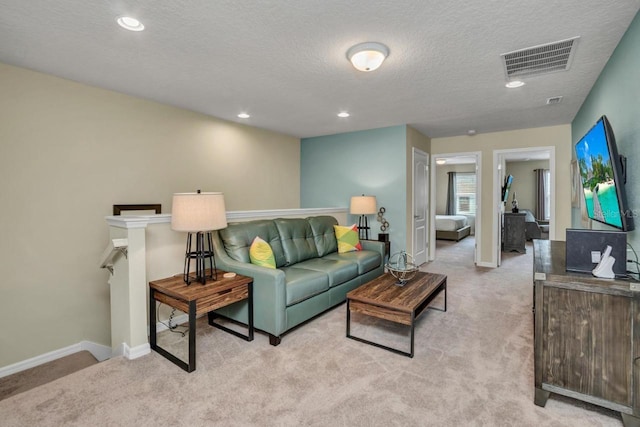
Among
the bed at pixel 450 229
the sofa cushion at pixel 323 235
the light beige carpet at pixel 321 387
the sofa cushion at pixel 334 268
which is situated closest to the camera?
the light beige carpet at pixel 321 387

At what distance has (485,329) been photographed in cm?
287

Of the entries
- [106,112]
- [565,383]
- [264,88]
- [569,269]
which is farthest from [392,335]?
[106,112]

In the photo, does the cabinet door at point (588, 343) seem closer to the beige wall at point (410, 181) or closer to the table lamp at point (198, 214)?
the table lamp at point (198, 214)

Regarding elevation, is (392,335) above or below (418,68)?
below

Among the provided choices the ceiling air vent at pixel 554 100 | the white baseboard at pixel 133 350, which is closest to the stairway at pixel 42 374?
the white baseboard at pixel 133 350

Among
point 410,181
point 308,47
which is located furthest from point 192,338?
point 410,181

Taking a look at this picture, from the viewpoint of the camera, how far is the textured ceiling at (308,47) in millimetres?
1807

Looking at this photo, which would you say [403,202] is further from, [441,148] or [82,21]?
[82,21]

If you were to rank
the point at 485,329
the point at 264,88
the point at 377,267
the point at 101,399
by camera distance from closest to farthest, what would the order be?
the point at 101,399, the point at 485,329, the point at 264,88, the point at 377,267

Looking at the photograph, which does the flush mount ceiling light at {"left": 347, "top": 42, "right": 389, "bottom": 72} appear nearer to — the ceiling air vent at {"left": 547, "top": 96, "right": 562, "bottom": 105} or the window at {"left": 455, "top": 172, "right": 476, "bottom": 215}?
the ceiling air vent at {"left": 547, "top": 96, "right": 562, "bottom": 105}

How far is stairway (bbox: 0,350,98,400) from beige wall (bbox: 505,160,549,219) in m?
10.7

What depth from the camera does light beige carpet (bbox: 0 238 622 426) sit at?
1727 mm

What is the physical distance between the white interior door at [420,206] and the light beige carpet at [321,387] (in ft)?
8.03

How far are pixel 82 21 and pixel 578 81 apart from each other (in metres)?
4.15
